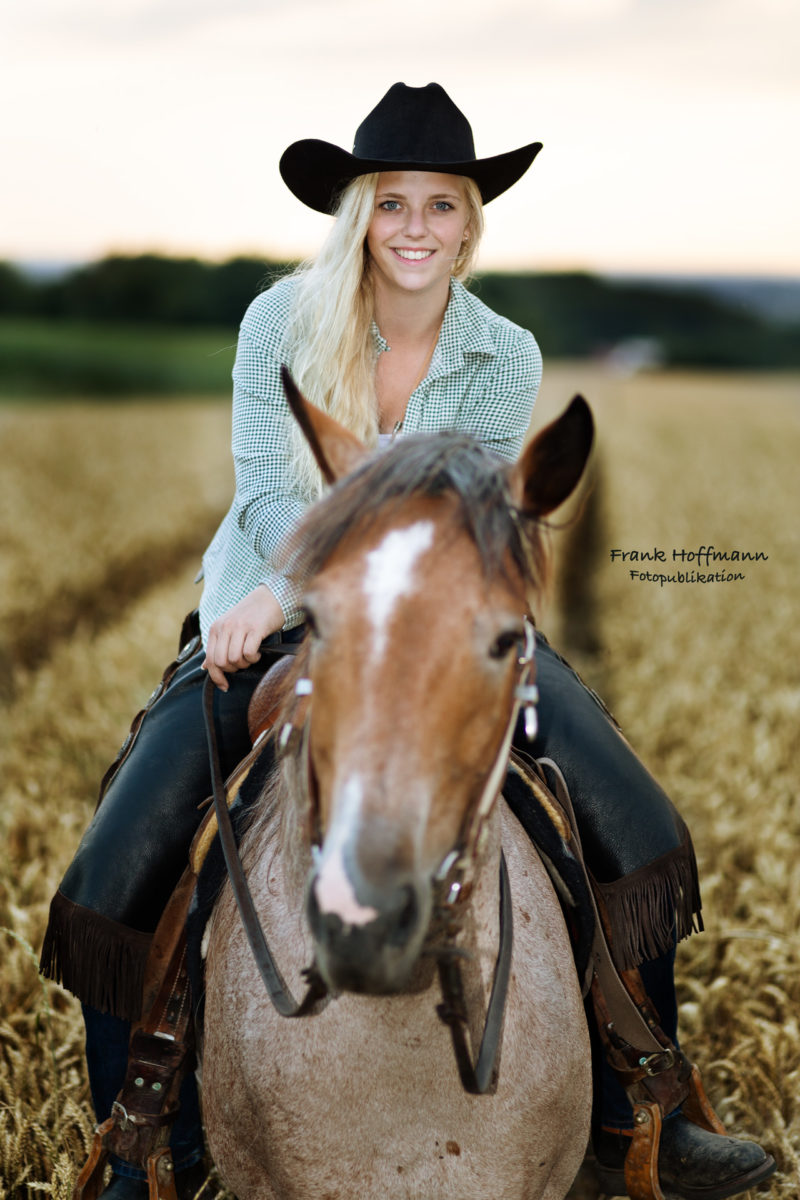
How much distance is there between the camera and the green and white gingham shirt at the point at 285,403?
316cm

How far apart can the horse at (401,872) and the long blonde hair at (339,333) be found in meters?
1.00

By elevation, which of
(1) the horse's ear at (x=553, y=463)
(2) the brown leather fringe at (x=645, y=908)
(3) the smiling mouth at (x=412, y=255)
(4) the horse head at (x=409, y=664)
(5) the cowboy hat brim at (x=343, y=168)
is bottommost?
(2) the brown leather fringe at (x=645, y=908)

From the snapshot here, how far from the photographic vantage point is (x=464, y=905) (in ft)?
6.68

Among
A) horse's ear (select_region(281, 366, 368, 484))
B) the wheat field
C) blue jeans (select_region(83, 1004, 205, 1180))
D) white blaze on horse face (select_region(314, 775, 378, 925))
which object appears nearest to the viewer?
white blaze on horse face (select_region(314, 775, 378, 925))

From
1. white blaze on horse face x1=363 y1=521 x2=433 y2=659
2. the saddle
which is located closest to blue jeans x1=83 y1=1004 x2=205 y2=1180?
the saddle

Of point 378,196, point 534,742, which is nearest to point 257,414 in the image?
point 378,196

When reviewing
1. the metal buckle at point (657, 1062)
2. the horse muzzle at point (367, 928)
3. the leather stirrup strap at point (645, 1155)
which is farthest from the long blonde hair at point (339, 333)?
the leather stirrup strap at point (645, 1155)

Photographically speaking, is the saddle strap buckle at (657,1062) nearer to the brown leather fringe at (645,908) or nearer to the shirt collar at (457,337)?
the brown leather fringe at (645,908)

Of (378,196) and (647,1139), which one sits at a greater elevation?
(378,196)

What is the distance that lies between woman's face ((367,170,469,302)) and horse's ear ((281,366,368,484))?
1.23 metres

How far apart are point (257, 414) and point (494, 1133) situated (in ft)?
6.78

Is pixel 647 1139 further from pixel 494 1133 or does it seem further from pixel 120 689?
pixel 120 689

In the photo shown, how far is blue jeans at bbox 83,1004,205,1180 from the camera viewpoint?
3096 mm

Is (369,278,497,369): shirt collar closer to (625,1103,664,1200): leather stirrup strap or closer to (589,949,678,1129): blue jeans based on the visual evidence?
(589,949,678,1129): blue jeans
